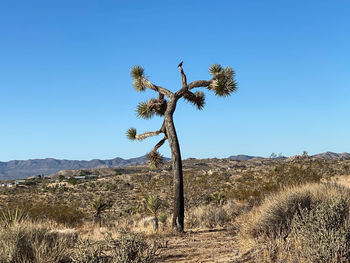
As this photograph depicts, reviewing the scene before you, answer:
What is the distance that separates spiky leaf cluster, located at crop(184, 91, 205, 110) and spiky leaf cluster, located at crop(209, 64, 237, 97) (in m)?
1.22

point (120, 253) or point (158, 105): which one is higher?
point (158, 105)

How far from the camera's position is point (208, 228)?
40.3 ft

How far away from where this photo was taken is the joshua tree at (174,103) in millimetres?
12069

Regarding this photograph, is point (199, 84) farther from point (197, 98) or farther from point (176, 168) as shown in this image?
point (176, 168)

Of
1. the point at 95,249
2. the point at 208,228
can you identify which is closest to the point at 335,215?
the point at 95,249

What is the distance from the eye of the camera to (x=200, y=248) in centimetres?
849

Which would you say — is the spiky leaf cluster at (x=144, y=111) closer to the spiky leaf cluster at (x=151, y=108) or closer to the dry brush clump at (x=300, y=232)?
the spiky leaf cluster at (x=151, y=108)

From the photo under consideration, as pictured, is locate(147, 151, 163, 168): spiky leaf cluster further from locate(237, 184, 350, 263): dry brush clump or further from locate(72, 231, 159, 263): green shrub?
locate(72, 231, 159, 263): green shrub

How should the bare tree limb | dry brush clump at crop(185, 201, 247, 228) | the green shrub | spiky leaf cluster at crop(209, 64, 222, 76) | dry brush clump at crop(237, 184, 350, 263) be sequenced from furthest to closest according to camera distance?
spiky leaf cluster at crop(209, 64, 222, 76), the bare tree limb, dry brush clump at crop(185, 201, 247, 228), dry brush clump at crop(237, 184, 350, 263), the green shrub

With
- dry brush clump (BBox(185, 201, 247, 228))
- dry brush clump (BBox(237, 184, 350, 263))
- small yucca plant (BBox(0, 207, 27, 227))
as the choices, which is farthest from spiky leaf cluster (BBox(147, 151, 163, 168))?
dry brush clump (BBox(237, 184, 350, 263))

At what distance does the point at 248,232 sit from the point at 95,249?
13.5 ft

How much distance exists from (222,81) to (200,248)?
702 centimetres

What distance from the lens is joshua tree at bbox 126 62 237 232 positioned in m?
12.1

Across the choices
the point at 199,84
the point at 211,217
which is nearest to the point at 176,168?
the point at 211,217
